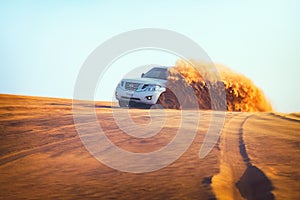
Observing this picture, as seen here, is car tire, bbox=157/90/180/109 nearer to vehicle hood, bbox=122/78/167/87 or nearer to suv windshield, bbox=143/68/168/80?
vehicle hood, bbox=122/78/167/87

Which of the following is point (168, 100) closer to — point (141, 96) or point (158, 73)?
point (158, 73)

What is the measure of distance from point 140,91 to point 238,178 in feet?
26.5

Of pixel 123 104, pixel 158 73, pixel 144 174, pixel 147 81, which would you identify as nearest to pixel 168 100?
pixel 158 73

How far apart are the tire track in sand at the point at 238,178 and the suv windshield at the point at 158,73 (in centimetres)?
749

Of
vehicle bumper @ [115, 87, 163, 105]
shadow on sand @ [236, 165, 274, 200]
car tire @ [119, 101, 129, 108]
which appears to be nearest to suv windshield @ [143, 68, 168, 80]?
vehicle bumper @ [115, 87, 163, 105]

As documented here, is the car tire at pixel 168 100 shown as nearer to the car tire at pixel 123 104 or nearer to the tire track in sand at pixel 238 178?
the car tire at pixel 123 104

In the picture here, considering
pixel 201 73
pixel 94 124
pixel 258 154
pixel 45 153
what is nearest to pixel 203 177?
Answer: pixel 258 154

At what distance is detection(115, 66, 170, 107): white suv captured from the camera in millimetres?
12227

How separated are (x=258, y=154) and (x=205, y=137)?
4.83ft

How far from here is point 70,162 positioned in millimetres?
5000

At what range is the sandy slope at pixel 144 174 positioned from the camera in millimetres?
3785

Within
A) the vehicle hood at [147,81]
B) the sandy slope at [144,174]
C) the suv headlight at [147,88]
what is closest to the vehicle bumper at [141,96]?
the suv headlight at [147,88]

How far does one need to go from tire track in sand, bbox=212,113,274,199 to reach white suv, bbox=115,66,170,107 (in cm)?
608

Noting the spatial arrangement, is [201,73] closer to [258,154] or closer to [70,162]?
[258,154]
